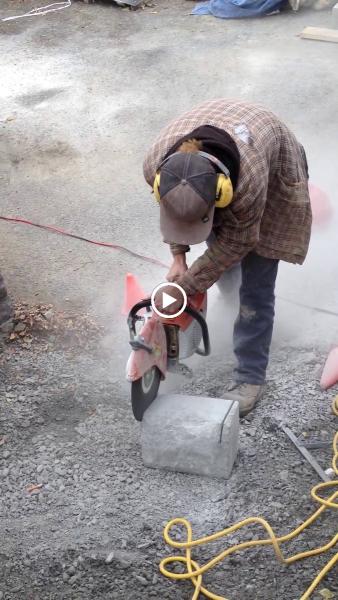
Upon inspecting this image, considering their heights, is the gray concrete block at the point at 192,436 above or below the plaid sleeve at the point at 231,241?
below

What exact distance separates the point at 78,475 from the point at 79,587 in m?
0.61

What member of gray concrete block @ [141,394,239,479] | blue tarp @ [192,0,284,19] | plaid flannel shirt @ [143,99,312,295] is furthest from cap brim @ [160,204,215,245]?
blue tarp @ [192,0,284,19]

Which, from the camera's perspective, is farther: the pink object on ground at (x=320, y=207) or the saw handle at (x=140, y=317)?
the pink object on ground at (x=320, y=207)

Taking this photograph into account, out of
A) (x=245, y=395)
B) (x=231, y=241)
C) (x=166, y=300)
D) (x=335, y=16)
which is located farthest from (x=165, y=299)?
(x=335, y=16)

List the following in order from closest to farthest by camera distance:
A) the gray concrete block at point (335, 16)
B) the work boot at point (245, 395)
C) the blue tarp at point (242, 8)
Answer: the work boot at point (245, 395)
the gray concrete block at point (335, 16)
the blue tarp at point (242, 8)

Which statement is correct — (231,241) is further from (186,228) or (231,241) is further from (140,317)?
(140,317)

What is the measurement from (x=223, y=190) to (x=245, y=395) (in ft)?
4.52

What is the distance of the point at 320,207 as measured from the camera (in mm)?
5043

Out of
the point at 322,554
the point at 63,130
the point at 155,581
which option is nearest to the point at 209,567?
→ the point at 155,581

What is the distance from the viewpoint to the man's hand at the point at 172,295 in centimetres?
322

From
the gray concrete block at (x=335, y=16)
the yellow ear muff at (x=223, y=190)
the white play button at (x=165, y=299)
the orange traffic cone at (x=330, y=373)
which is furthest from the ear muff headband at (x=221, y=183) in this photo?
the gray concrete block at (x=335, y=16)

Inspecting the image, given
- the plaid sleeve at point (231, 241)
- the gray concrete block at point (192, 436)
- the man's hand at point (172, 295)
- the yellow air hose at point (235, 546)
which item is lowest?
the yellow air hose at point (235, 546)

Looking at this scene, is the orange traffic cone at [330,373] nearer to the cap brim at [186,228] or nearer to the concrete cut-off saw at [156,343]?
the concrete cut-off saw at [156,343]

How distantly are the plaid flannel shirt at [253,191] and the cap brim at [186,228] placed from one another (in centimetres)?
18
